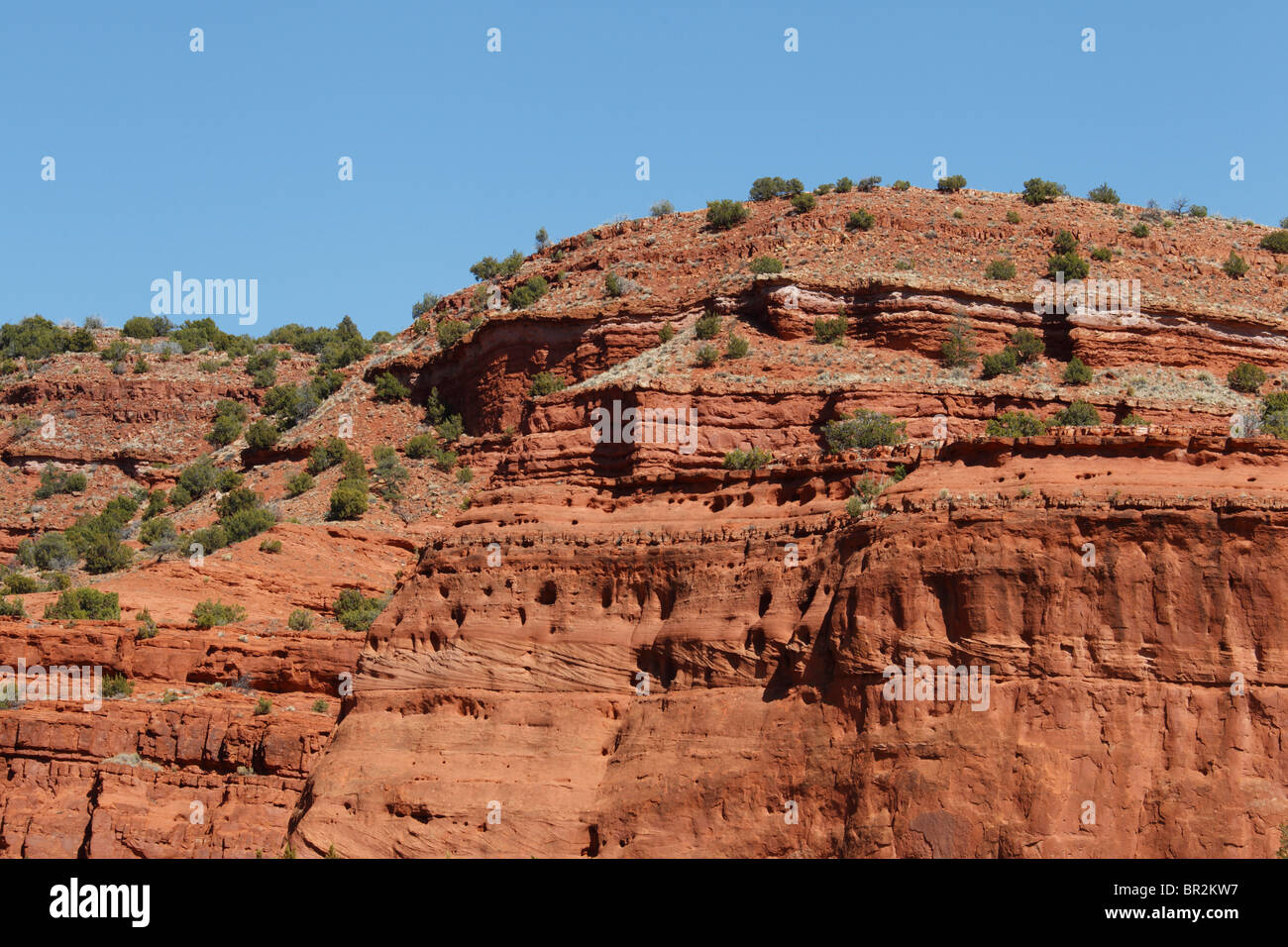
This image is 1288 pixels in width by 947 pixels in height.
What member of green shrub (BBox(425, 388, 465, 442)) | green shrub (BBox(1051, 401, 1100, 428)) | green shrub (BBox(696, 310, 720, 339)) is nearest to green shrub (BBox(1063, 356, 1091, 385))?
green shrub (BBox(1051, 401, 1100, 428))

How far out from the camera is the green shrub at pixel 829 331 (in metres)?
60.2

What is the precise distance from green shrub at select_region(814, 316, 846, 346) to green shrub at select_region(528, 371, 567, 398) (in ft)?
30.4

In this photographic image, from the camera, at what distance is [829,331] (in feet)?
198

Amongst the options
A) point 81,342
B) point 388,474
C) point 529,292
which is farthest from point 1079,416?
point 81,342

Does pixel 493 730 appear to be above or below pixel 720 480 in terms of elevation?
below

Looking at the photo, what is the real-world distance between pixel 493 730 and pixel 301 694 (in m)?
10.1

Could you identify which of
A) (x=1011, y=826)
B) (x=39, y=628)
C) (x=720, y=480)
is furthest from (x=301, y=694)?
(x=1011, y=826)

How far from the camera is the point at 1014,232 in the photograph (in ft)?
229

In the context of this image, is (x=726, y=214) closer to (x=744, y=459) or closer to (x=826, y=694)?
(x=744, y=459)

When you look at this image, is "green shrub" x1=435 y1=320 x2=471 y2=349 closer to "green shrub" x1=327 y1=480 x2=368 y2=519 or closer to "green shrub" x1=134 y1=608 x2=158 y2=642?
"green shrub" x1=327 y1=480 x2=368 y2=519

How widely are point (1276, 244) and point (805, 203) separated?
16.7 m

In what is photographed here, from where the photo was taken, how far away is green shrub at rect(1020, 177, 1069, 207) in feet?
247
